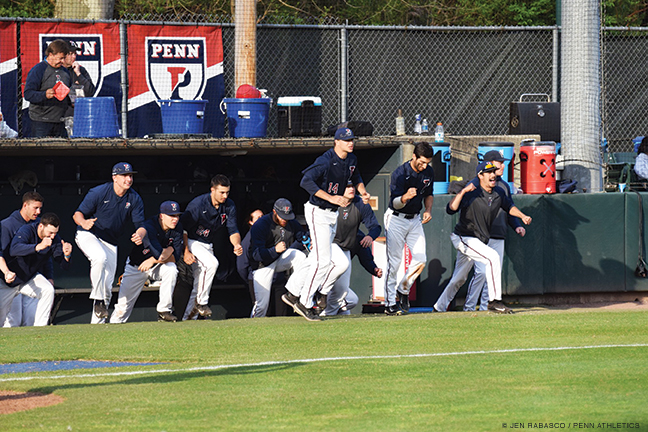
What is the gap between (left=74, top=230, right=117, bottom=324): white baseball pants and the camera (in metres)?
9.84

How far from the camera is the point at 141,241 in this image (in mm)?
9719

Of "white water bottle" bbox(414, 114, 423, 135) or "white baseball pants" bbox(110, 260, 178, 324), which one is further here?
"white water bottle" bbox(414, 114, 423, 135)

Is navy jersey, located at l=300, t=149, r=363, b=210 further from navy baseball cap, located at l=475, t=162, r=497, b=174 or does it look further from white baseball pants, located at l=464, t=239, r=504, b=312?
white baseball pants, located at l=464, t=239, r=504, b=312

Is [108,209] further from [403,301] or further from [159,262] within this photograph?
[403,301]

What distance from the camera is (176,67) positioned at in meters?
12.1

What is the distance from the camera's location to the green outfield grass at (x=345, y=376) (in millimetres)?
4727

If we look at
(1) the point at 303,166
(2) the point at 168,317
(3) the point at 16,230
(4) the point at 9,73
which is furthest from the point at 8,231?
(1) the point at 303,166

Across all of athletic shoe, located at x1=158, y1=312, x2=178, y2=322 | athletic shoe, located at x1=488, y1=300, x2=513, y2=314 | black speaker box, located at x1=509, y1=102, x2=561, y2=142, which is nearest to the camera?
athletic shoe, located at x1=488, y1=300, x2=513, y2=314

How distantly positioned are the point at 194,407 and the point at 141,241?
4900mm

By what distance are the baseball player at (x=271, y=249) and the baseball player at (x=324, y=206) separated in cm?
135

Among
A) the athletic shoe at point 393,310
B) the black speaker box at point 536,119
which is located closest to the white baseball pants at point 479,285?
the athletic shoe at point 393,310

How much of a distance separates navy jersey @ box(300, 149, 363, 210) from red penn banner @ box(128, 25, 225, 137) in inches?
144

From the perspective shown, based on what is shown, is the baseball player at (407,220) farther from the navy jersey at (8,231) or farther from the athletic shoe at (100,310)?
the navy jersey at (8,231)

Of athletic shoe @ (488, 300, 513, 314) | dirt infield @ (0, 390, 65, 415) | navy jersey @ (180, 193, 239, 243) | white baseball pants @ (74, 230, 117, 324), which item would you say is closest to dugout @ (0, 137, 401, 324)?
navy jersey @ (180, 193, 239, 243)
